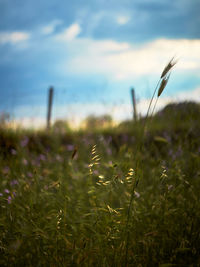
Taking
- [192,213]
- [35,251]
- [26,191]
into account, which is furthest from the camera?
[26,191]

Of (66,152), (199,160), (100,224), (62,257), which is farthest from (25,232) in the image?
(66,152)

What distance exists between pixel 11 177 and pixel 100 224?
117 centimetres

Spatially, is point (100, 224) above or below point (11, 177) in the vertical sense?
below

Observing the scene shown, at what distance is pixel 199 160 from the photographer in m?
2.01

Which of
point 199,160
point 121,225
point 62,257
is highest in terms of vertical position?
point 199,160

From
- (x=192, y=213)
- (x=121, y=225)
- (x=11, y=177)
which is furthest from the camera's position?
(x=11, y=177)

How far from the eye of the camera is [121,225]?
1446 mm

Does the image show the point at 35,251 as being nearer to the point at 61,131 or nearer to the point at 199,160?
the point at 199,160

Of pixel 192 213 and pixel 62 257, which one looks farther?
pixel 192 213

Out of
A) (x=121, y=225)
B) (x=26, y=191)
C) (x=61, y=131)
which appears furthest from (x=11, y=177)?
(x=61, y=131)

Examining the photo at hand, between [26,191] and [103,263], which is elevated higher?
[26,191]

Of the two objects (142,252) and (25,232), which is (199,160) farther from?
(25,232)

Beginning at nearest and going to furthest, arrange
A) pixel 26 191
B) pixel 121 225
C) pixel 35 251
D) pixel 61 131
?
pixel 121 225
pixel 35 251
pixel 26 191
pixel 61 131

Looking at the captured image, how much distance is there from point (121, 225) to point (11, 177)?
134 centimetres
